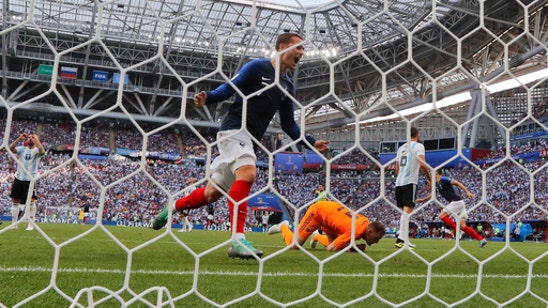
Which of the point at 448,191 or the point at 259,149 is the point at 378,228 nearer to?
the point at 448,191

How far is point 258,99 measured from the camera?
9.59ft

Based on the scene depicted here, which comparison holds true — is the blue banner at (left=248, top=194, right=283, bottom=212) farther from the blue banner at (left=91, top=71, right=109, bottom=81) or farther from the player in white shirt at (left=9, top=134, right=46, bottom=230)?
the player in white shirt at (left=9, top=134, right=46, bottom=230)

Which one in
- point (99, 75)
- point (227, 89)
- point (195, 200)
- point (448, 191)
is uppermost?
point (99, 75)

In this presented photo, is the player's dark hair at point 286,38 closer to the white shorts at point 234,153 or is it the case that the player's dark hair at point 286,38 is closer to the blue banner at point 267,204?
the white shorts at point 234,153

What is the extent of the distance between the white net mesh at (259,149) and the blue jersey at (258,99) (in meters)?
0.26

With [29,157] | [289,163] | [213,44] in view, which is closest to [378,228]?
[29,157]

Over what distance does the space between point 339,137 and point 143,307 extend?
3940cm

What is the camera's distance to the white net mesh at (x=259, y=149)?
2.77 m

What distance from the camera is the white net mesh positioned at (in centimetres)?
277

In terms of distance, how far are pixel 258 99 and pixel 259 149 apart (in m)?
14.8

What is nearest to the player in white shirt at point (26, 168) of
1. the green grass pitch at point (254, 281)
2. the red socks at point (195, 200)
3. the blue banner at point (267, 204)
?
the green grass pitch at point (254, 281)

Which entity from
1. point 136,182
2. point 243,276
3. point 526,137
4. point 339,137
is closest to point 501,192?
point 526,137

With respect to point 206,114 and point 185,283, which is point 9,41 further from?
point 185,283

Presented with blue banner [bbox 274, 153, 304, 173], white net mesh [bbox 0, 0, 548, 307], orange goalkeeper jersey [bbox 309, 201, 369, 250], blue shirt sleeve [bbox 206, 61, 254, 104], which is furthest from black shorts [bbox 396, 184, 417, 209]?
blue banner [bbox 274, 153, 304, 173]
